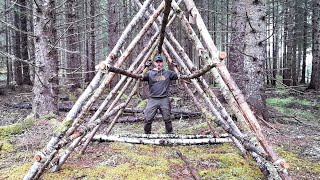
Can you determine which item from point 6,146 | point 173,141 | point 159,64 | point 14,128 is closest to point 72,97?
point 14,128

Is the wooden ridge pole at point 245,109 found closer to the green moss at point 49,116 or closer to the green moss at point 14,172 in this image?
the green moss at point 14,172

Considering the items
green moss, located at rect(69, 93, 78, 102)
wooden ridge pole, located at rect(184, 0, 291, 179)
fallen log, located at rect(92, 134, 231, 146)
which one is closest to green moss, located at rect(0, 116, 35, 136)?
fallen log, located at rect(92, 134, 231, 146)

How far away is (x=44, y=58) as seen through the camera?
7.81 meters

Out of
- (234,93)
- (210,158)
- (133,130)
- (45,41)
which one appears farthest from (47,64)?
(234,93)

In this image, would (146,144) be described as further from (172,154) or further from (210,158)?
(210,158)

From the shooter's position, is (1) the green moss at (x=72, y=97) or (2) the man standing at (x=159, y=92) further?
(1) the green moss at (x=72, y=97)

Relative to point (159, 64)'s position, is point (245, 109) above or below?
below

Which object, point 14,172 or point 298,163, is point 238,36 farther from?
point 14,172

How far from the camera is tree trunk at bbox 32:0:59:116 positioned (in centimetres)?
774

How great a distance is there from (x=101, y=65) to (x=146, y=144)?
2.54 meters

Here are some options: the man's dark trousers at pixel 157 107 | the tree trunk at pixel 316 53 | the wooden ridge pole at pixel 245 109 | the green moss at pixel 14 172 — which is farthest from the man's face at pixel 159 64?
the tree trunk at pixel 316 53

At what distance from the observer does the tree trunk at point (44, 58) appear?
7738mm

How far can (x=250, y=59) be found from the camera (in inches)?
A: 278

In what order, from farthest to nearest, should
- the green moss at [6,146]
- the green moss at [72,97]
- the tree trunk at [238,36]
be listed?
the green moss at [72,97], the tree trunk at [238,36], the green moss at [6,146]
